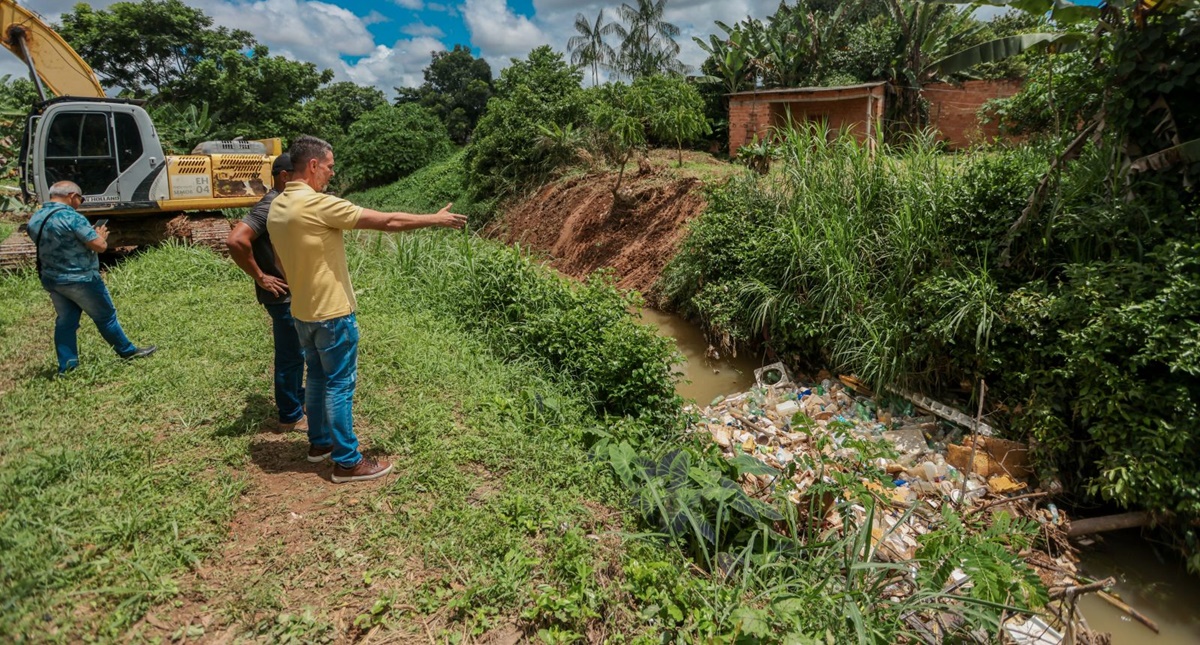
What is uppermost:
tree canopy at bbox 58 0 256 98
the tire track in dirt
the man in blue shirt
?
tree canopy at bbox 58 0 256 98

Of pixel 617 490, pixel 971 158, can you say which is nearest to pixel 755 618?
pixel 617 490

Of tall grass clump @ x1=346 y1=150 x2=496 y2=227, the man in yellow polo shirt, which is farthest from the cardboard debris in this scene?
tall grass clump @ x1=346 y1=150 x2=496 y2=227

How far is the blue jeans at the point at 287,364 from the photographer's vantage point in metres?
3.71

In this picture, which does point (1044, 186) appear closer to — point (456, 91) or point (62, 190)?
point (62, 190)

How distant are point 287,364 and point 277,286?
542 mm

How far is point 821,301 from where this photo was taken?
6.71 meters

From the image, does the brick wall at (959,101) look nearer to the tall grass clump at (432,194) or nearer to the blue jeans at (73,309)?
the tall grass clump at (432,194)

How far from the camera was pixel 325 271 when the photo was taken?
304cm

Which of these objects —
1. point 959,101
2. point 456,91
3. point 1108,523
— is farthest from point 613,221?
point 456,91

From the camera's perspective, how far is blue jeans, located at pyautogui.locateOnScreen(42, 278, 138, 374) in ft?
15.0

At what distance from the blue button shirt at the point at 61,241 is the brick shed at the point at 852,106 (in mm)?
12847

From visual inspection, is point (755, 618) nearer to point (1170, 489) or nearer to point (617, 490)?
point (617, 490)

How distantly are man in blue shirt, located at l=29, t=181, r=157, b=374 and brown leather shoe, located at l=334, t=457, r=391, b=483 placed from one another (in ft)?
9.41

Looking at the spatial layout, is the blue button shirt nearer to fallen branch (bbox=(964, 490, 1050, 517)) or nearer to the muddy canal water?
fallen branch (bbox=(964, 490, 1050, 517))
